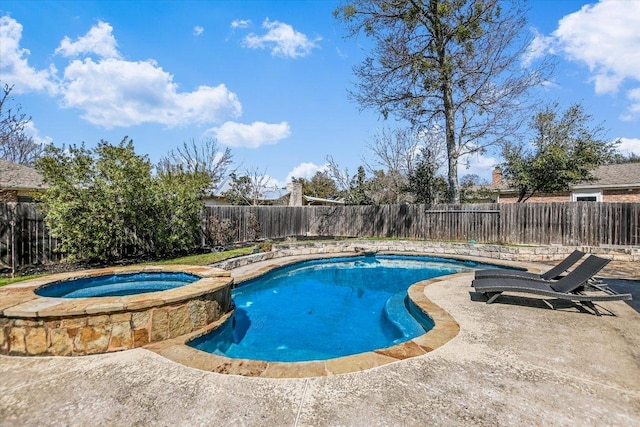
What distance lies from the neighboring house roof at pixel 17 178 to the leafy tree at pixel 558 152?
22.8 meters

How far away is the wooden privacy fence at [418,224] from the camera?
26.0 ft

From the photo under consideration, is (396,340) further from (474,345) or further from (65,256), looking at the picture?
(65,256)

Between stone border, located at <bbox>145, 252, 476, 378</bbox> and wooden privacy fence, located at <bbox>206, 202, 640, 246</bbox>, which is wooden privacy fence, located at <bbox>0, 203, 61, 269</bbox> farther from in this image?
stone border, located at <bbox>145, 252, 476, 378</bbox>

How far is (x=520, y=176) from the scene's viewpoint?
1695cm

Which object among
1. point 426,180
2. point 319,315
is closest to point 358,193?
point 426,180

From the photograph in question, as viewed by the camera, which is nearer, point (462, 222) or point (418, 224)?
point (462, 222)

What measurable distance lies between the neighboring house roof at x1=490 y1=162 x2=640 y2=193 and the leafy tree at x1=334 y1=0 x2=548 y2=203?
699 centimetres

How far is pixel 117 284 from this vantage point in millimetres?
5773

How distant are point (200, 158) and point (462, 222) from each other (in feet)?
70.6

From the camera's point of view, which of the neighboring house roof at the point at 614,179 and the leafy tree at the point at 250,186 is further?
the leafy tree at the point at 250,186

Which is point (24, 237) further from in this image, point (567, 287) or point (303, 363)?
point (567, 287)

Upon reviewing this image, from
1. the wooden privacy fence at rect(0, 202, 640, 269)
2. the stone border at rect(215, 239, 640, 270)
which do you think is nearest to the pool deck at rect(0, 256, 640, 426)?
the stone border at rect(215, 239, 640, 270)

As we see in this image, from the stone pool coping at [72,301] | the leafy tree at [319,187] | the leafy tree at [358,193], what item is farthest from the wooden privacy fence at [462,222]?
the leafy tree at [319,187]

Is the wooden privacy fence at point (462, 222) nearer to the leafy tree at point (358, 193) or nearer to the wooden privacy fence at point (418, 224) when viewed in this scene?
the wooden privacy fence at point (418, 224)
